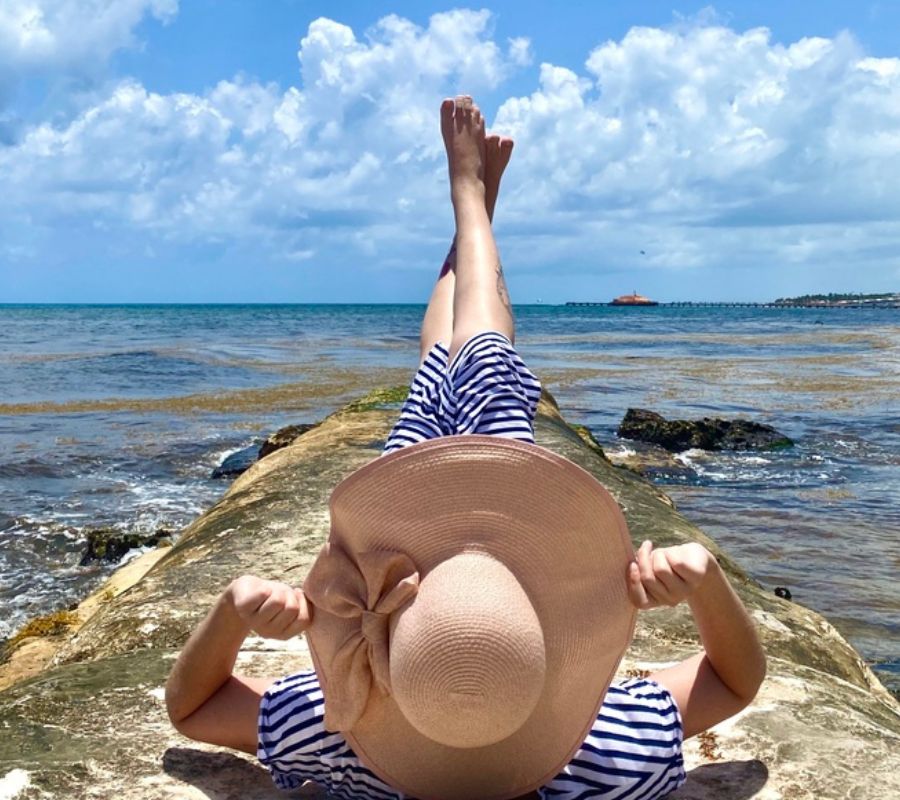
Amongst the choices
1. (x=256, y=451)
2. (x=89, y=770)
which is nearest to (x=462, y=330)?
(x=89, y=770)

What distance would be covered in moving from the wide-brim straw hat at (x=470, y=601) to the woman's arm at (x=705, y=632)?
2.3 inches

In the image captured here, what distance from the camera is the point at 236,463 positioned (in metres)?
11.2

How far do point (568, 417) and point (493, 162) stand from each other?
1176 centimetres

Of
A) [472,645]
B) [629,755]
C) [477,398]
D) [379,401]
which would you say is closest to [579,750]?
[629,755]

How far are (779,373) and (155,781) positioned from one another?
971 inches

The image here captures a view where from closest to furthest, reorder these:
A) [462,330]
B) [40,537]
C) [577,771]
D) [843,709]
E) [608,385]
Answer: [577,771]
[843,709]
[462,330]
[40,537]
[608,385]

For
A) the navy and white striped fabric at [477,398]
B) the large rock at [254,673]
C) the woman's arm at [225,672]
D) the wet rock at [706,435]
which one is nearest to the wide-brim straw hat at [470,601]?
the woman's arm at [225,672]

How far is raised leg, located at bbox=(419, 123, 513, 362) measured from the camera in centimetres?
397

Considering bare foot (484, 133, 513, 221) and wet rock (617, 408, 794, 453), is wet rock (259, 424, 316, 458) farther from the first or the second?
wet rock (617, 408, 794, 453)

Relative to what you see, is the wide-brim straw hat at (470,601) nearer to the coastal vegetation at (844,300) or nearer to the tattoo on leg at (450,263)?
the tattoo on leg at (450,263)

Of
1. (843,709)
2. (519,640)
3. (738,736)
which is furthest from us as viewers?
(843,709)

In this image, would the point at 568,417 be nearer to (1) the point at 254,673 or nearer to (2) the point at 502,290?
(2) the point at 502,290

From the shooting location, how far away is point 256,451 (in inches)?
477

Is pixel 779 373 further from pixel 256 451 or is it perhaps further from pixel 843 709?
pixel 843 709
